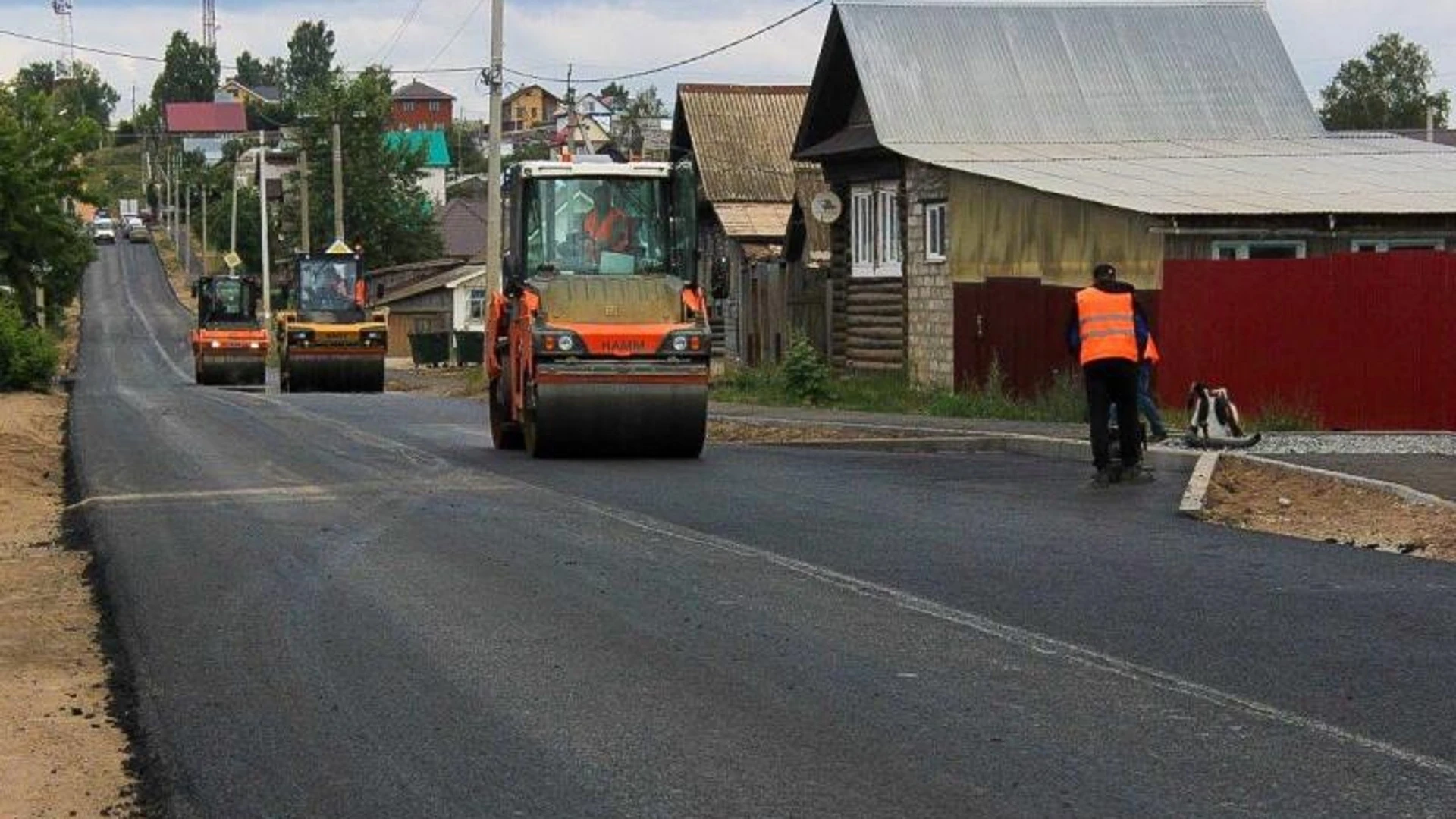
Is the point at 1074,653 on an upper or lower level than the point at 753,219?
lower

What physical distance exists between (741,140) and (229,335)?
12.4 meters

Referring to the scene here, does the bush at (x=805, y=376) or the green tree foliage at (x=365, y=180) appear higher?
the green tree foliage at (x=365, y=180)

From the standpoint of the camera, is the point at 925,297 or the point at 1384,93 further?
the point at 1384,93

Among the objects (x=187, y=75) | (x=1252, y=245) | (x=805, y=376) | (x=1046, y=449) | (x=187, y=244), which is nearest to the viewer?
(x=1046, y=449)

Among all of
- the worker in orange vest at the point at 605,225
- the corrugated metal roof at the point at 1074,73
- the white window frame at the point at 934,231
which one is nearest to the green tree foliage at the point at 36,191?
the corrugated metal roof at the point at 1074,73

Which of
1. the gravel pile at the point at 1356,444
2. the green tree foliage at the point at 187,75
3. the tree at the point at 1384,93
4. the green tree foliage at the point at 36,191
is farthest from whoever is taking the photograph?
the green tree foliage at the point at 187,75

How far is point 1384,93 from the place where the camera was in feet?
275

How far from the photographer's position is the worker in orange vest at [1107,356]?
17.7 metres

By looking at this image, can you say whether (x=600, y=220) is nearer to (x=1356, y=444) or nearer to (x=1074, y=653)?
(x=1356, y=444)

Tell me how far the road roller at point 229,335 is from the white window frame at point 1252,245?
28.7 metres

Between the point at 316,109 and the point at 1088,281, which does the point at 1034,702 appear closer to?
the point at 1088,281

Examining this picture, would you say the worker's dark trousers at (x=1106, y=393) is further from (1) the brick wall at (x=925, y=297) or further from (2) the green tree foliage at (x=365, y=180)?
(2) the green tree foliage at (x=365, y=180)

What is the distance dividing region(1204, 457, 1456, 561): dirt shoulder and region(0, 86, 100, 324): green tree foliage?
48488mm

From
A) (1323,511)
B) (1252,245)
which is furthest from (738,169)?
(1323,511)
